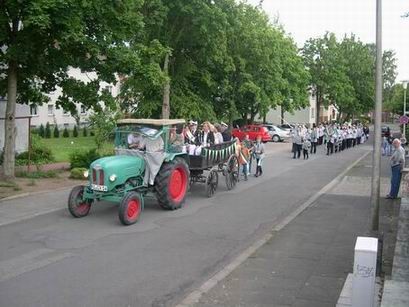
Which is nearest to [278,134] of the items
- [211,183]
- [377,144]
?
[211,183]

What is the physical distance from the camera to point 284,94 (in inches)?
1853

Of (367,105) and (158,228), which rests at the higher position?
(367,105)

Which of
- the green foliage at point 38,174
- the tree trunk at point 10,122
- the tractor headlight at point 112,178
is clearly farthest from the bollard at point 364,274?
the green foliage at point 38,174

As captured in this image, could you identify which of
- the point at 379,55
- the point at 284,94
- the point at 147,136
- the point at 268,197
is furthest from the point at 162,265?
the point at 284,94

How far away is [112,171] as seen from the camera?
11656mm

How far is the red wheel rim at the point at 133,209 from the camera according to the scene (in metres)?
11.5

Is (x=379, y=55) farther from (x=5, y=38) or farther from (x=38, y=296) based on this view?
(x=5, y=38)

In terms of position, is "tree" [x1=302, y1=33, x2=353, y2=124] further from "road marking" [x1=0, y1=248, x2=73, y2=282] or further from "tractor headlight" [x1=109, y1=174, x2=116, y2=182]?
"road marking" [x1=0, y1=248, x2=73, y2=282]

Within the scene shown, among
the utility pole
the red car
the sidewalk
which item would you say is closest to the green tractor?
the sidewalk

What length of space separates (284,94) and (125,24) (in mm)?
31762

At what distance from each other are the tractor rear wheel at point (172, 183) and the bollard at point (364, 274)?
23.9 ft

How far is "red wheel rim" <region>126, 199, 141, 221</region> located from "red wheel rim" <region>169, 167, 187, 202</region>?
1387 millimetres

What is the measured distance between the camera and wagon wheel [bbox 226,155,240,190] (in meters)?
16.8

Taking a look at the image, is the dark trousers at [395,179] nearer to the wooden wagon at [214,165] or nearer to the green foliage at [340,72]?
the wooden wagon at [214,165]
